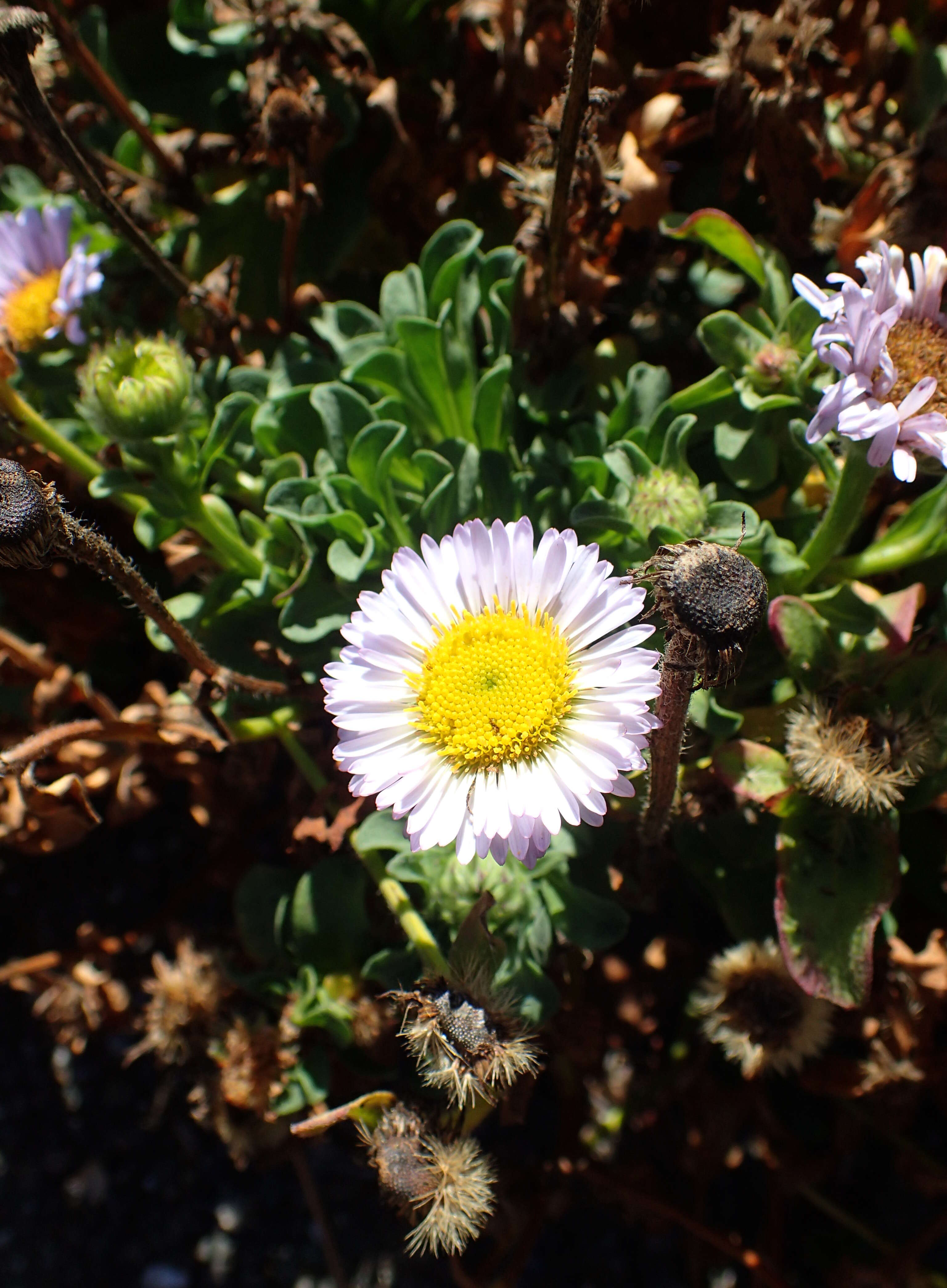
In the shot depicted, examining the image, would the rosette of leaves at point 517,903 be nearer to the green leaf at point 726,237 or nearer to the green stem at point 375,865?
the green stem at point 375,865

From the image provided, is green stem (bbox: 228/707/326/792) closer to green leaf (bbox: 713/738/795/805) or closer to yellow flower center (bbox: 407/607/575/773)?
yellow flower center (bbox: 407/607/575/773)

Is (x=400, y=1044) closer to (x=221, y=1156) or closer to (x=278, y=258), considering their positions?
(x=221, y=1156)

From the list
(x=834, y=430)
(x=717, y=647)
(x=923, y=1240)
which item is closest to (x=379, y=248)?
(x=834, y=430)

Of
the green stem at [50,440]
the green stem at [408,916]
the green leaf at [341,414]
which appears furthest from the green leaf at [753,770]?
the green stem at [50,440]

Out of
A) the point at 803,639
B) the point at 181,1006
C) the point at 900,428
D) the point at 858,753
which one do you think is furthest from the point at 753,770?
the point at 181,1006

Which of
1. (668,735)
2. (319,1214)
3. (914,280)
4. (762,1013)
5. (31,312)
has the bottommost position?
(319,1214)

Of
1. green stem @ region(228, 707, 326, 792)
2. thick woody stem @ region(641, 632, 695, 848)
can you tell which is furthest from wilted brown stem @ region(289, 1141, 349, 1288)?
thick woody stem @ region(641, 632, 695, 848)

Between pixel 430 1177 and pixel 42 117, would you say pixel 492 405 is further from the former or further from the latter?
pixel 430 1177
